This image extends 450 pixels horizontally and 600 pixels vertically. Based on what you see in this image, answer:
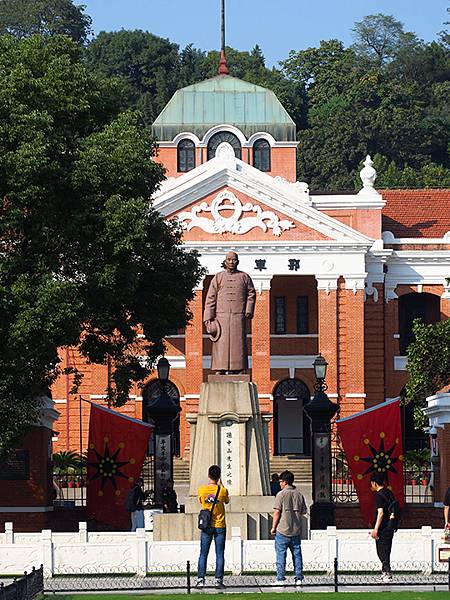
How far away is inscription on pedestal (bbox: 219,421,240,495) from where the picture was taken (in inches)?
1431

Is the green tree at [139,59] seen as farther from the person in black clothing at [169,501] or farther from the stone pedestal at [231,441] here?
the stone pedestal at [231,441]

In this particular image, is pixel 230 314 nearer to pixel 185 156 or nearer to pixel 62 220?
pixel 62 220

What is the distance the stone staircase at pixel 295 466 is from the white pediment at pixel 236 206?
27.2 ft

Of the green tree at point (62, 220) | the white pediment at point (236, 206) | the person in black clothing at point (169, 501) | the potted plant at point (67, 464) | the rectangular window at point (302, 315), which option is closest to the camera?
the green tree at point (62, 220)

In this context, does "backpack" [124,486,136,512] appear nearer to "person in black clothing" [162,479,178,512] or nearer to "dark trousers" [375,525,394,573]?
"person in black clothing" [162,479,178,512]

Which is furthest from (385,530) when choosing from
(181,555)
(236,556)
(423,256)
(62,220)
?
(423,256)

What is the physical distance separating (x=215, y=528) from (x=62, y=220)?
11.9 m

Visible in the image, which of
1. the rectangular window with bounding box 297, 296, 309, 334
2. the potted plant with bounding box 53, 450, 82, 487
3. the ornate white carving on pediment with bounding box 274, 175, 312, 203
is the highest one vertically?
the ornate white carving on pediment with bounding box 274, 175, 312, 203

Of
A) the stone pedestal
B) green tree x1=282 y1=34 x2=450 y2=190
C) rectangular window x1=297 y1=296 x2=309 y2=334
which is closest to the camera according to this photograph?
the stone pedestal

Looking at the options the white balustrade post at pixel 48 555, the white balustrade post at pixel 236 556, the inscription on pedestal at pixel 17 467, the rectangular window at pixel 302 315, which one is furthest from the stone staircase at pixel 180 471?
the white balustrade post at pixel 48 555

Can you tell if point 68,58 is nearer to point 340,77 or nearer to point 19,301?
point 19,301

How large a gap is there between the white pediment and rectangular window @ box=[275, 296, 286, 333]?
377cm

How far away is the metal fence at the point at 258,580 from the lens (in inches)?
1204

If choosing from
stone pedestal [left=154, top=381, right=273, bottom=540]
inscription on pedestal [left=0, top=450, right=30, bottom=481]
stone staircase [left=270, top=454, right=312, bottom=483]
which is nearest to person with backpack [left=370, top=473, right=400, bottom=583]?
stone pedestal [left=154, top=381, right=273, bottom=540]
